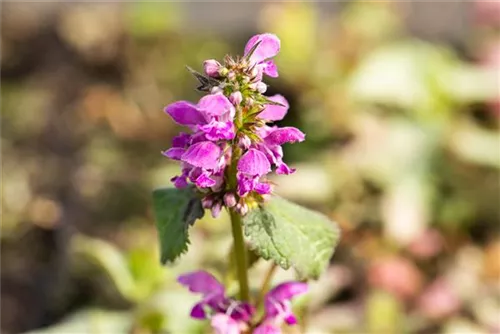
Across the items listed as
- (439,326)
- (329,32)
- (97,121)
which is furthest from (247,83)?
(329,32)

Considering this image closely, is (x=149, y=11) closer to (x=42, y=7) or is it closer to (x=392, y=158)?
(x=42, y=7)

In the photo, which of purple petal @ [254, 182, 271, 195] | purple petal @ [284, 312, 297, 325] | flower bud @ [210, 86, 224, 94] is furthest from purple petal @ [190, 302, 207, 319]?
flower bud @ [210, 86, 224, 94]

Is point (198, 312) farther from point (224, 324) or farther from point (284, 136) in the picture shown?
point (284, 136)

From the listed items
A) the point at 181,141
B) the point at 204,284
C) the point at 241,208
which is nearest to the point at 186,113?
the point at 181,141

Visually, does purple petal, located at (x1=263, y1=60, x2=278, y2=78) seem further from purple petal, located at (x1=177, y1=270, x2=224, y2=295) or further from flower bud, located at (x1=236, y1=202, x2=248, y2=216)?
purple petal, located at (x1=177, y1=270, x2=224, y2=295)

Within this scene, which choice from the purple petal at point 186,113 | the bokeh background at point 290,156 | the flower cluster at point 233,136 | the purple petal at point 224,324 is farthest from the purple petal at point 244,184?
the bokeh background at point 290,156

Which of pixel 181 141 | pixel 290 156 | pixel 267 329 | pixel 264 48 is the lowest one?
pixel 267 329
